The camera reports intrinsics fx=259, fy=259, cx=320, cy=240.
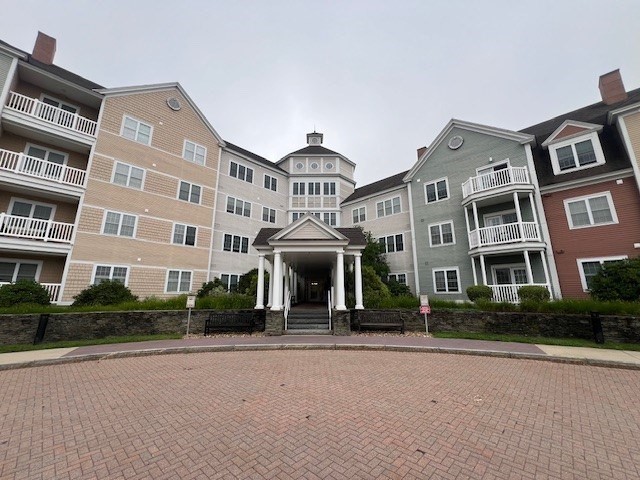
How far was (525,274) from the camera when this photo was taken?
642 inches

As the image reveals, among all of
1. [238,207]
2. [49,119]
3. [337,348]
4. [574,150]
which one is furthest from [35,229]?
[574,150]

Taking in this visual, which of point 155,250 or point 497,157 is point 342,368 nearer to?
point 155,250

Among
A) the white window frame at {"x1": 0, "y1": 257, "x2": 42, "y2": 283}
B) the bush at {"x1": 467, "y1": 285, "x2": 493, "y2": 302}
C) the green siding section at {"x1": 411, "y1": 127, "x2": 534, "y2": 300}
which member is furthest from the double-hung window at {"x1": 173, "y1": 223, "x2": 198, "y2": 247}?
the bush at {"x1": 467, "y1": 285, "x2": 493, "y2": 302}

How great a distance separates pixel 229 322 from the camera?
13086 millimetres

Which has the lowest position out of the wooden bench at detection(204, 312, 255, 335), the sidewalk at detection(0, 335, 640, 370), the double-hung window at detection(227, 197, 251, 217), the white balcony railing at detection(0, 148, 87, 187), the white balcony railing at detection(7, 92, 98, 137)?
the sidewalk at detection(0, 335, 640, 370)

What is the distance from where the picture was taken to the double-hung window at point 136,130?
60.5 ft

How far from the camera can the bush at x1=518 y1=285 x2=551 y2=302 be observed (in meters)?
13.3

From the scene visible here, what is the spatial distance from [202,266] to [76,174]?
9657 millimetres

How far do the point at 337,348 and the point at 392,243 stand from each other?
586 inches

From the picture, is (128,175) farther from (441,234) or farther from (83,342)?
(441,234)

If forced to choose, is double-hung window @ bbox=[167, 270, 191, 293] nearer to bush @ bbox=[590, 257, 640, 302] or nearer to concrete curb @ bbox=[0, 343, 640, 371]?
concrete curb @ bbox=[0, 343, 640, 371]

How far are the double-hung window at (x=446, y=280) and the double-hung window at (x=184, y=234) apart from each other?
19.1m

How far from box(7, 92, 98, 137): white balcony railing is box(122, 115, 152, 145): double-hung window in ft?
5.57

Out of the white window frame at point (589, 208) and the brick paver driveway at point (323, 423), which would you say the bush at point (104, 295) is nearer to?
the brick paver driveway at point (323, 423)
